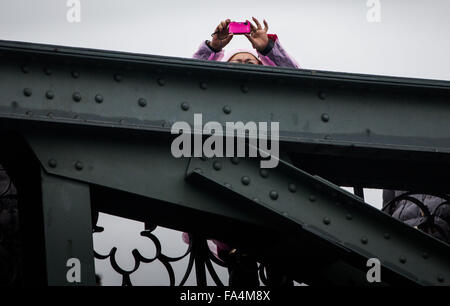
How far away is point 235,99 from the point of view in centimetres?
379

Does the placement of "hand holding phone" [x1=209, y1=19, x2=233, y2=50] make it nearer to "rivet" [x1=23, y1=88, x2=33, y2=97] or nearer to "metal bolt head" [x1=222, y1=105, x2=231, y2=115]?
"metal bolt head" [x1=222, y1=105, x2=231, y2=115]

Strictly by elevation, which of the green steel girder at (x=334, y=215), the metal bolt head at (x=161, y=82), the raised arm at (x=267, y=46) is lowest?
the green steel girder at (x=334, y=215)

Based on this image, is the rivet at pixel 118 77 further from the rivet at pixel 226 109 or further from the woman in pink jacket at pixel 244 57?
the woman in pink jacket at pixel 244 57

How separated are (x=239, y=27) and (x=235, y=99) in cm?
172

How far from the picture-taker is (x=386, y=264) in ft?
12.2

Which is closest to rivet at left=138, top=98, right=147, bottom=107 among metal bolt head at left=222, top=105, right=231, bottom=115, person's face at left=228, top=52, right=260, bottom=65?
metal bolt head at left=222, top=105, right=231, bottom=115

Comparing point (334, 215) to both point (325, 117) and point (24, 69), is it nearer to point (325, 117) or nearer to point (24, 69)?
point (325, 117)

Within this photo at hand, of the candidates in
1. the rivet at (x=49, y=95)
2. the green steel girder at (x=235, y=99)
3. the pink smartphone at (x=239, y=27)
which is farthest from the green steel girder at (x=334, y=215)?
the pink smartphone at (x=239, y=27)

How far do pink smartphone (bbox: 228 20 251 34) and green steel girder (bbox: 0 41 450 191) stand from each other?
156cm

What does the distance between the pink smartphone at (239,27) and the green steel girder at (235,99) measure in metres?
1.56

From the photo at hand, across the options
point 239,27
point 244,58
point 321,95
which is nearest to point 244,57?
point 244,58

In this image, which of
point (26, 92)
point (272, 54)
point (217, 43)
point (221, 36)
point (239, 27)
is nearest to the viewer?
point (26, 92)

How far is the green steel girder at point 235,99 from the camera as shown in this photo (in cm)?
356

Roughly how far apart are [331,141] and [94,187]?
1364mm
